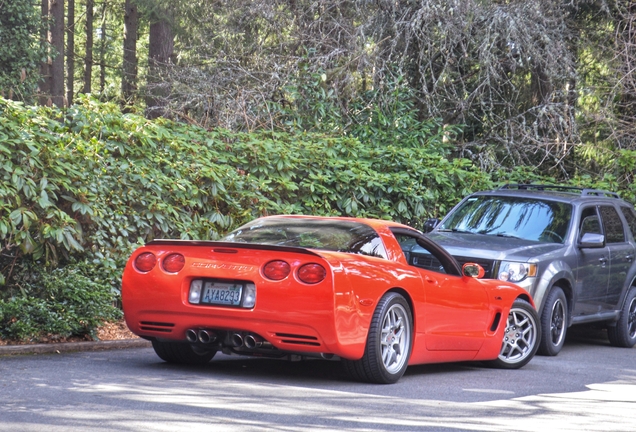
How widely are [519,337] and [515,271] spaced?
1072mm

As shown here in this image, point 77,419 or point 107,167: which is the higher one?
point 107,167

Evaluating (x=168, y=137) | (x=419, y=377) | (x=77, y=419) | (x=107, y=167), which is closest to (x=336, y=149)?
(x=168, y=137)

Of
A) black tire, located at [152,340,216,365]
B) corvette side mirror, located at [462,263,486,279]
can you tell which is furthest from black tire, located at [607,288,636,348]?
black tire, located at [152,340,216,365]

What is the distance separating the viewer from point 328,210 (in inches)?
540

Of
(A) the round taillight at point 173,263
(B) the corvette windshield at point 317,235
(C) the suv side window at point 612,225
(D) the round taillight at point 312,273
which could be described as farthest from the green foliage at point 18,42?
(D) the round taillight at point 312,273

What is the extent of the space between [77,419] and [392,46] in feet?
47.2

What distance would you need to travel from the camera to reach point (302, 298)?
730cm

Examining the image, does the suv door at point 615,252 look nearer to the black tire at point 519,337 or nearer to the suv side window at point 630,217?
the suv side window at point 630,217

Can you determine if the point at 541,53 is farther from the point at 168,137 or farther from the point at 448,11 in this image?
the point at 168,137

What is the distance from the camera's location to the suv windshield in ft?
39.0

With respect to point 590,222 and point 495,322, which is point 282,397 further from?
point 590,222

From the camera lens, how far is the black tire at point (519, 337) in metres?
9.70

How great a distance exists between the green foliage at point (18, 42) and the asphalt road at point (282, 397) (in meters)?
17.7

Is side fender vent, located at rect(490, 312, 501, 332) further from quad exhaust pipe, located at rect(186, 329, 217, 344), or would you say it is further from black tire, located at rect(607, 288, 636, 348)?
black tire, located at rect(607, 288, 636, 348)
